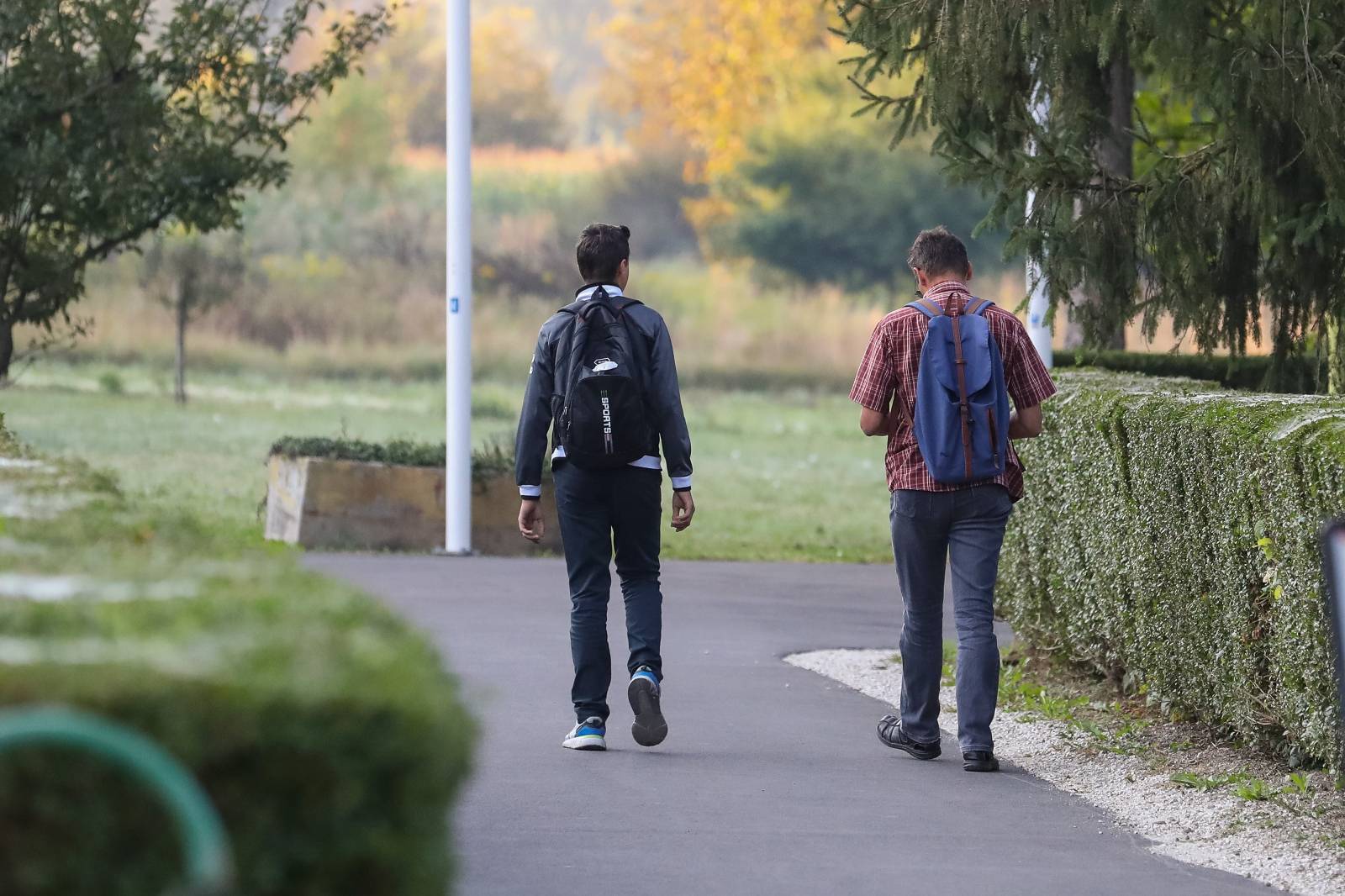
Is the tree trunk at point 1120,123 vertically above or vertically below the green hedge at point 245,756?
above

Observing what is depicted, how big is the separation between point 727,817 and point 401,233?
31323 millimetres

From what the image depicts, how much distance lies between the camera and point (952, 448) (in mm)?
6891

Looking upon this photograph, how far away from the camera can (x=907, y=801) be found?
21.0 ft

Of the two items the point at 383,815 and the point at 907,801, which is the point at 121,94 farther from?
the point at 383,815

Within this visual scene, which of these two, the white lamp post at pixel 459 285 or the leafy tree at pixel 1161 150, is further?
the white lamp post at pixel 459 285

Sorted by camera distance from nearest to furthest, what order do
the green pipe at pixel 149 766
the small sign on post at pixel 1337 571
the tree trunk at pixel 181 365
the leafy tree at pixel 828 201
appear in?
the green pipe at pixel 149 766
the small sign on post at pixel 1337 571
the tree trunk at pixel 181 365
the leafy tree at pixel 828 201

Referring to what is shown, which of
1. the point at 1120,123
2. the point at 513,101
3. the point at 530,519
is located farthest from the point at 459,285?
the point at 513,101

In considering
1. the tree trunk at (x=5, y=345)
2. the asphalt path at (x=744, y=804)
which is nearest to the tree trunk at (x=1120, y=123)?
the asphalt path at (x=744, y=804)

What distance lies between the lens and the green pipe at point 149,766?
2.27m

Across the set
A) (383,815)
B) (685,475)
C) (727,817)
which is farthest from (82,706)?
(685,475)

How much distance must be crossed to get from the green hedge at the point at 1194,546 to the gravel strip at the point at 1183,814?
0.28 meters

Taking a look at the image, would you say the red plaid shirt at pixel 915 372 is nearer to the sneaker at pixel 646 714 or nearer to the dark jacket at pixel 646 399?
the dark jacket at pixel 646 399

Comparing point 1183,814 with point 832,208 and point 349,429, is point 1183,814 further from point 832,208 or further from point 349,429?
point 832,208

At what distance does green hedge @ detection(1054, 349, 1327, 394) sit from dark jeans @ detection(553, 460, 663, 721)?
4359 mm
